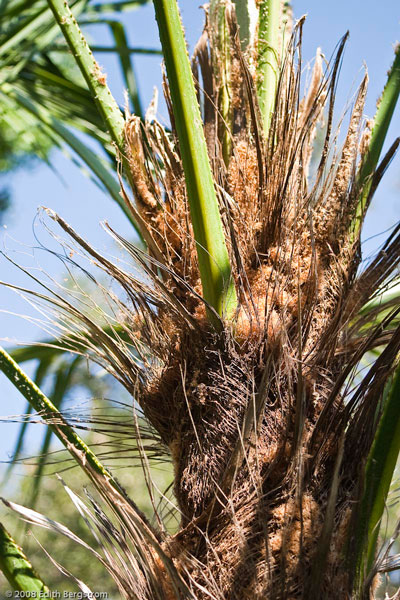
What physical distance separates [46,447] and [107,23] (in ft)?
5.24

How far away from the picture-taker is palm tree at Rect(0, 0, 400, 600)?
2.63ft

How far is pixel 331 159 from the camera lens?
106 cm

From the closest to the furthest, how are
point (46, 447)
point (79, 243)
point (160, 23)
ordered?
1. point (160, 23)
2. point (79, 243)
3. point (46, 447)

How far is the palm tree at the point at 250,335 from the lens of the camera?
0.80 meters

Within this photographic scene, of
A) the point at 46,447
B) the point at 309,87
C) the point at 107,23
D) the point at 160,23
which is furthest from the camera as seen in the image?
the point at 107,23

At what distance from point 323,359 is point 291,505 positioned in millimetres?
214

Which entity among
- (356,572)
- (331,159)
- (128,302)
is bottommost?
(356,572)

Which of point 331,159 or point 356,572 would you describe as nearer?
point 356,572

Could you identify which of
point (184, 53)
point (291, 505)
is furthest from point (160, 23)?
point (291, 505)

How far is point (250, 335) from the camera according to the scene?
3.09 ft

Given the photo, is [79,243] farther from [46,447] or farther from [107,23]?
[107,23]

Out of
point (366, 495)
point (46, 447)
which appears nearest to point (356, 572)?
point (366, 495)

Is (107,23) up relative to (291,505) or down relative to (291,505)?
up

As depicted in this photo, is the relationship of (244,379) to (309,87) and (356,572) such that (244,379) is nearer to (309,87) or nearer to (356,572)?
(356,572)
